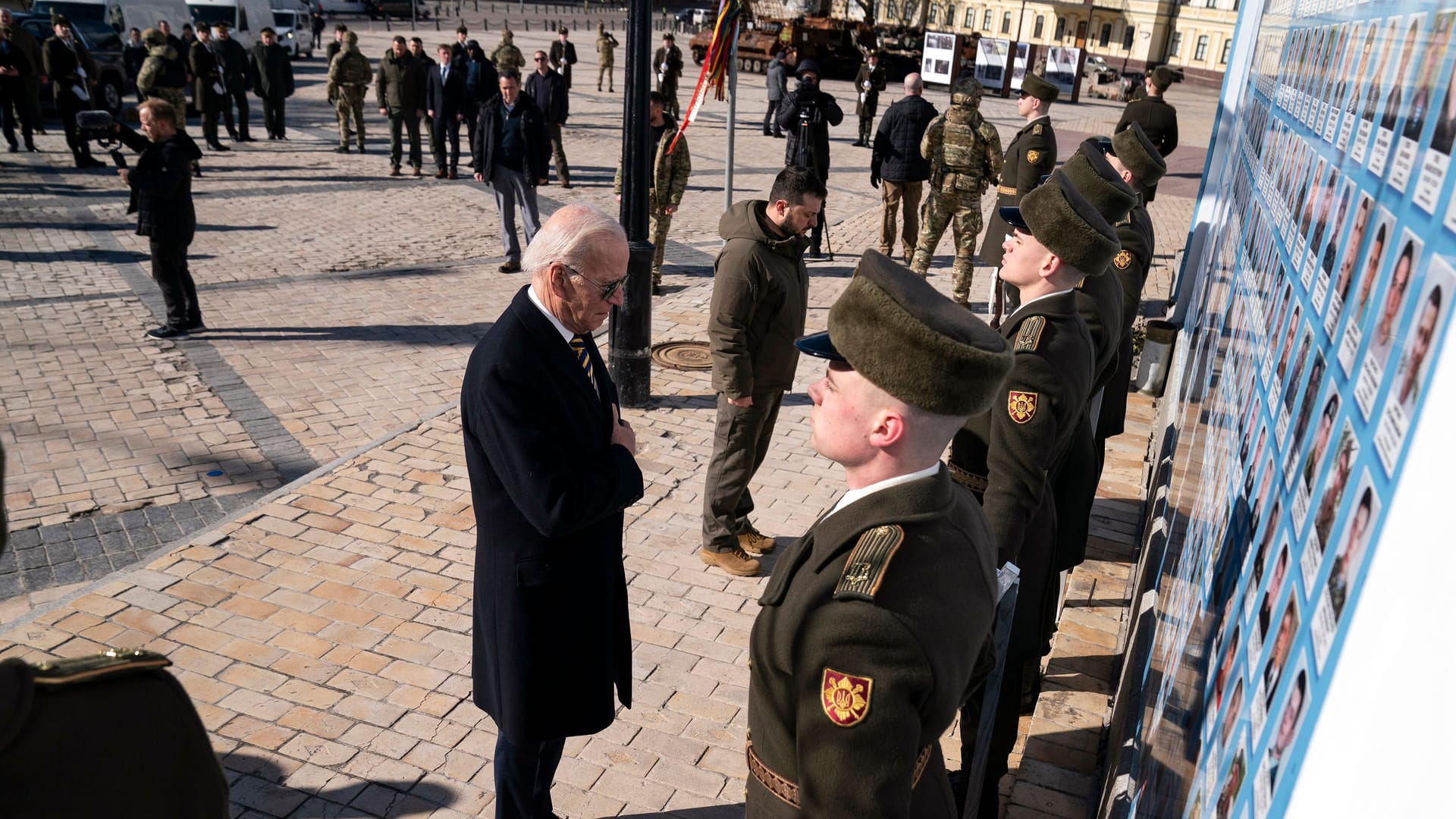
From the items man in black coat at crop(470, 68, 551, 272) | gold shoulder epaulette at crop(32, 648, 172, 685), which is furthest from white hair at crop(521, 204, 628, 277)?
man in black coat at crop(470, 68, 551, 272)

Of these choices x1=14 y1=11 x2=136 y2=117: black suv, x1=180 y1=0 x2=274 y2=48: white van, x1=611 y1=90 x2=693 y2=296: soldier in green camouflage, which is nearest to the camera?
x1=611 y1=90 x2=693 y2=296: soldier in green camouflage

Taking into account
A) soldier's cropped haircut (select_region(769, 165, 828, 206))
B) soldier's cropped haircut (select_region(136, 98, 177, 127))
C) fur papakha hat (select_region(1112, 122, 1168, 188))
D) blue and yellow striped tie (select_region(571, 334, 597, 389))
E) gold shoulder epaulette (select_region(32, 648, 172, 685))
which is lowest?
blue and yellow striped tie (select_region(571, 334, 597, 389))

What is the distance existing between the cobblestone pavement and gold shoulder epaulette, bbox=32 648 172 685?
253 cm

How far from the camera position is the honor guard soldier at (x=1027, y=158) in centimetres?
904

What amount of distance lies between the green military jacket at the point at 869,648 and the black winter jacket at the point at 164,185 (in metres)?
7.80

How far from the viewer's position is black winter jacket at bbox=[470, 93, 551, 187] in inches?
424

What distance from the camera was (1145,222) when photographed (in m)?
6.64

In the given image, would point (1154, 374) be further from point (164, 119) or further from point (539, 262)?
point (164, 119)

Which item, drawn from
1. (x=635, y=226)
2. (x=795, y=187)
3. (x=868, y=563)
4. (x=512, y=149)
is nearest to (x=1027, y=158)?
(x=635, y=226)

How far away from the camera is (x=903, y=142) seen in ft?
35.1

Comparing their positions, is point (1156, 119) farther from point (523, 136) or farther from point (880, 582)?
point (880, 582)

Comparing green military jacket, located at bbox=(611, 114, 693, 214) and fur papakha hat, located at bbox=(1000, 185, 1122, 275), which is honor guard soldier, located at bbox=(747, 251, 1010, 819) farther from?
green military jacket, located at bbox=(611, 114, 693, 214)

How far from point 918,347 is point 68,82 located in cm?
1765

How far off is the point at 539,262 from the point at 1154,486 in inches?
155
